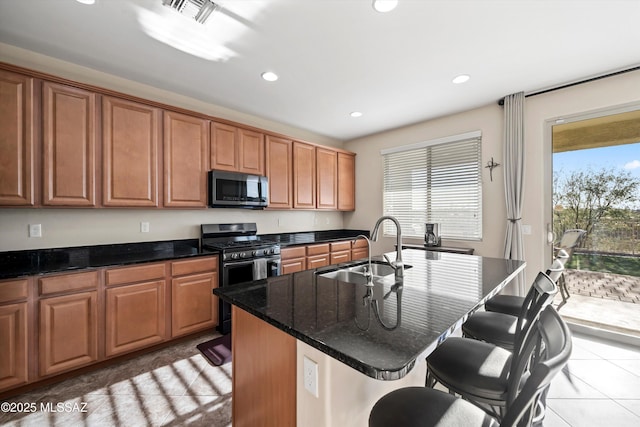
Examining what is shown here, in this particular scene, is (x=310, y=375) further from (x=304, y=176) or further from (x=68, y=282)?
(x=304, y=176)

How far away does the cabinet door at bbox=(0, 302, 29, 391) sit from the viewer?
73.5 inches

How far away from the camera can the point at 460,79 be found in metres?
2.85

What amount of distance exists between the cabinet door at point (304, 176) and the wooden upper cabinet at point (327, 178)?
0.36ft

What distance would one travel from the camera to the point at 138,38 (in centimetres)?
217

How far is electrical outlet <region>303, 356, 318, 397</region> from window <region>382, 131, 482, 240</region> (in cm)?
344

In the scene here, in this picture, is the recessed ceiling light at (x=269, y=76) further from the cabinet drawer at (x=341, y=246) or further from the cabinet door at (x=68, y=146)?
the cabinet drawer at (x=341, y=246)

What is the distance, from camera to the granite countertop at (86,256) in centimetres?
209

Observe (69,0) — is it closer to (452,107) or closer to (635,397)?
(452,107)

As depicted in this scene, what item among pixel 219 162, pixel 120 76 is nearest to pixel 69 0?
pixel 120 76

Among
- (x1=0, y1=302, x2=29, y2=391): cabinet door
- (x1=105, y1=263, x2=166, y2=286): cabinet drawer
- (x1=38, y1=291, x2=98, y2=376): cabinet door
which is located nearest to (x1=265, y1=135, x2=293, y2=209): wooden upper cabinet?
(x1=105, y1=263, x2=166, y2=286): cabinet drawer

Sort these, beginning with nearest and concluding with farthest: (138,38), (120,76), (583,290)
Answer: (138,38)
(120,76)
(583,290)

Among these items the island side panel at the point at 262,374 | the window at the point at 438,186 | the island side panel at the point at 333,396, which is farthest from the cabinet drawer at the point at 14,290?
the window at the point at 438,186

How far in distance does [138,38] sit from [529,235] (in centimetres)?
444

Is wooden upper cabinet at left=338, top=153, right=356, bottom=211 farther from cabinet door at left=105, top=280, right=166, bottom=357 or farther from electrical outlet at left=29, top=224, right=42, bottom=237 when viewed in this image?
electrical outlet at left=29, top=224, right=42, bottom=237
